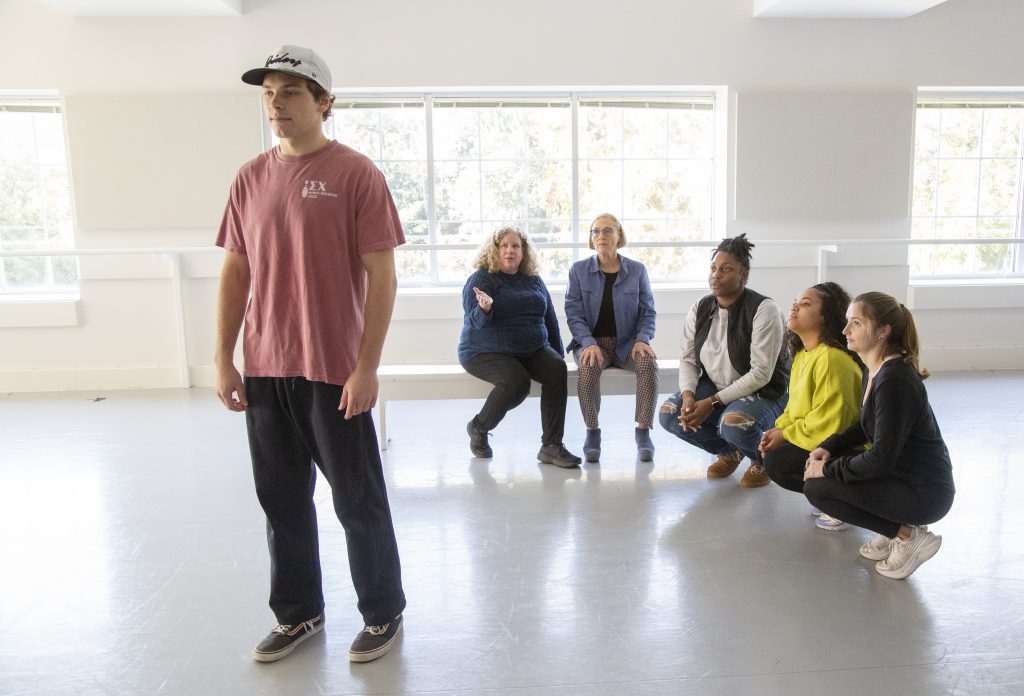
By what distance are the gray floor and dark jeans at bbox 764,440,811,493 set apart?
19cm

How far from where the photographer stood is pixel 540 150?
219 inches

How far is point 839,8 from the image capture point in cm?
496

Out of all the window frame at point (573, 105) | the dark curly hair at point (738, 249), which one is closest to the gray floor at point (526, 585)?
the dark curly hair at point (738, 249)

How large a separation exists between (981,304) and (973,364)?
0.41 meters

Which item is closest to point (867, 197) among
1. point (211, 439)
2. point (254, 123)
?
point (254, 123)

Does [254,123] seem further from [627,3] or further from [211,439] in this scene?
[627,3]

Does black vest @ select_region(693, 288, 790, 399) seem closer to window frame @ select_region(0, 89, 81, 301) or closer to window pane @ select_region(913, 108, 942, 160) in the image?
window pane @ select_region(913, 108, 942, 160)

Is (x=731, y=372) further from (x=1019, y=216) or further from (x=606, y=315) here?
(x=1019, y=216)

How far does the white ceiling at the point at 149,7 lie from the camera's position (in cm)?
470

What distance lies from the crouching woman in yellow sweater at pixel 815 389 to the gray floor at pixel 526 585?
271 mm

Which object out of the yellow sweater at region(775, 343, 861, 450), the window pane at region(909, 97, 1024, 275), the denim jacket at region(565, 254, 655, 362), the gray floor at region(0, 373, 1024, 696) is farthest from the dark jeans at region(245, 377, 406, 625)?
the window pane at region(909, 97, 1024, 275)

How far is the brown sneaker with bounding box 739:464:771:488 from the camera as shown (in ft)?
10.6

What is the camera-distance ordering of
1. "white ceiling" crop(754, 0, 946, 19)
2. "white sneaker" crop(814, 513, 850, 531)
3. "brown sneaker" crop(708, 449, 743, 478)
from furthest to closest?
"white ceiling" crop(754, 0, 946, 19), "brown sneaker" crop(708, 449, 743, 478), "white sneaker" crop(814, 513, 850, 531)

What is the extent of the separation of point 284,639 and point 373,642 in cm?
23
